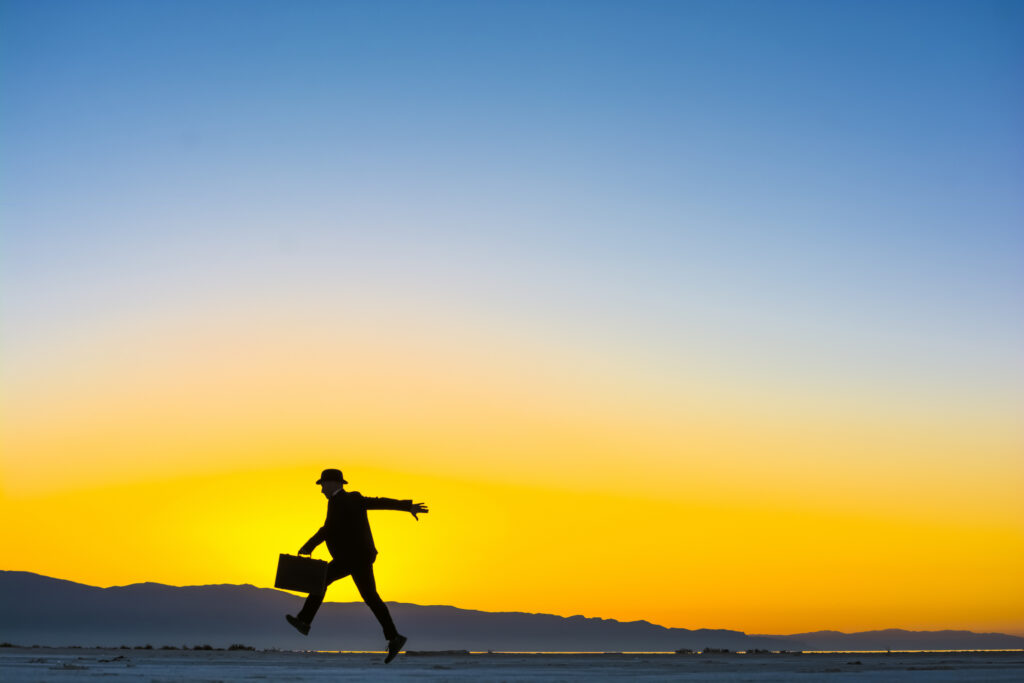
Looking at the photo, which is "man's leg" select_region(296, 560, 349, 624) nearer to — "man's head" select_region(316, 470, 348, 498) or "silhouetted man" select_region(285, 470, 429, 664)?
"silhouetted man" select_region(285, 470, 429, 664)

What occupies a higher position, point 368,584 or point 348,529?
point 348,529

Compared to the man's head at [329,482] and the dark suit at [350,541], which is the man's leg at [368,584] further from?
the man's head at [329,482]

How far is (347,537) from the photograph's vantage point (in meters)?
15.6

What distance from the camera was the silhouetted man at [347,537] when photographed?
15.6 m

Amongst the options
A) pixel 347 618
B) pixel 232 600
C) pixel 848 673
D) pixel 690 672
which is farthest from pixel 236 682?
pixel 232 600

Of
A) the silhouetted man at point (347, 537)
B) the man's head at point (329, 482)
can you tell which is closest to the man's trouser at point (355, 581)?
the silhouetted man at point (347, 537)

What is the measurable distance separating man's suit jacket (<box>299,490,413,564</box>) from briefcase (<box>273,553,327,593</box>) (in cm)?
19

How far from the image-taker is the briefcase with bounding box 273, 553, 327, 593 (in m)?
15.7

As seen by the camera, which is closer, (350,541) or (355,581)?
(350,541)

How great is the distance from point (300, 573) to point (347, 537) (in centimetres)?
86

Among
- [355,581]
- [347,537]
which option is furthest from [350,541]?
[355,581]

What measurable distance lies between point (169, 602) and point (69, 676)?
161210 millimetres

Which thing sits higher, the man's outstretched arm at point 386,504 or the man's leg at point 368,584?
the man's outstretched arm at point 386,504

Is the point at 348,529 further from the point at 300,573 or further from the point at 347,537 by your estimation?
the point at 300,573
